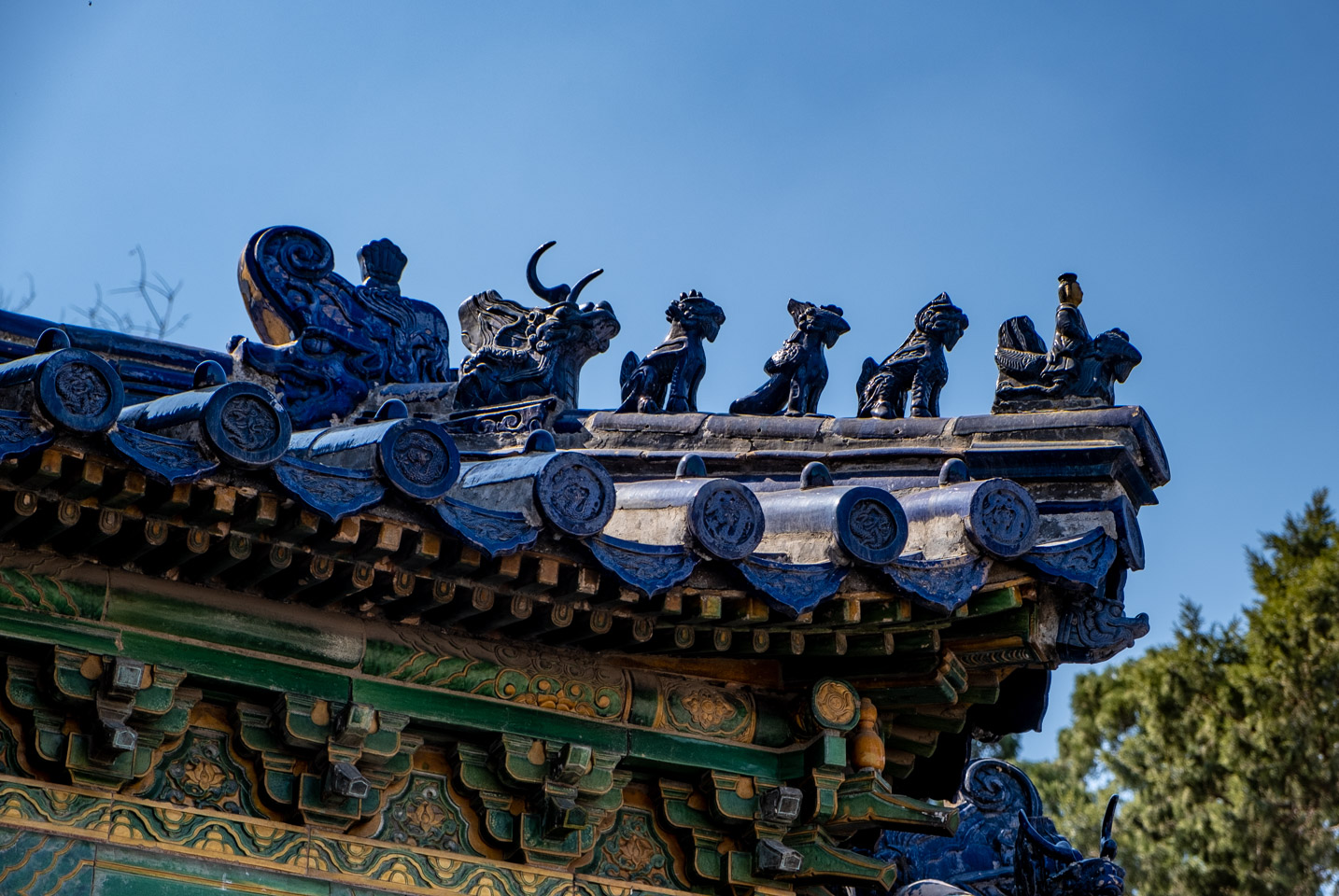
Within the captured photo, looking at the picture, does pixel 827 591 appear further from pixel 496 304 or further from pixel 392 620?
pixel 496 304

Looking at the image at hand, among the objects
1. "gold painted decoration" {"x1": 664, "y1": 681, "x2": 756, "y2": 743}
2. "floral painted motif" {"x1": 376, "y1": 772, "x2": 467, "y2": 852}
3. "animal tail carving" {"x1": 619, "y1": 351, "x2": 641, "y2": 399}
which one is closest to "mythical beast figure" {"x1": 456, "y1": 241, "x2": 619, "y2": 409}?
"animal tail carving" {"x1": 619, "y1": 351, "x2": 641, "y2": 399}

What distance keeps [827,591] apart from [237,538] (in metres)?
2.16

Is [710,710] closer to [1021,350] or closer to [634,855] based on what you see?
[634,855]

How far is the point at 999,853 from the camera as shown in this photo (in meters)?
8.63

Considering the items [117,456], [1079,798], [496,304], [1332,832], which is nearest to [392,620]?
[117,456]

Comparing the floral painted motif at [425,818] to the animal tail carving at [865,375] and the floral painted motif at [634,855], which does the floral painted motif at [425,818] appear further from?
the animal tail carving at [865,375]

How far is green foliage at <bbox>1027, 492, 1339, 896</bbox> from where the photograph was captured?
25.4 meters

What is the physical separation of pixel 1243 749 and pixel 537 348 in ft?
66.8

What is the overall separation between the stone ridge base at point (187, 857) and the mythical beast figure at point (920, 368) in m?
2.80

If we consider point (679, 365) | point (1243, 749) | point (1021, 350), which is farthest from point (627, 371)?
point (1243, 749)

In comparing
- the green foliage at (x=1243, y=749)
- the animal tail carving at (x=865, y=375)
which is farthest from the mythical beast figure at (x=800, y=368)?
the green foliage at (x=1243, y=749)

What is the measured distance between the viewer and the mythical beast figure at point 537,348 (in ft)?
28.2

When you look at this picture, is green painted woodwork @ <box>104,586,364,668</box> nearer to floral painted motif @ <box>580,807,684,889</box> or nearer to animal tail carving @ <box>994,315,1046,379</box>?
floral painted motif @ <box>580,807,684,889</box>

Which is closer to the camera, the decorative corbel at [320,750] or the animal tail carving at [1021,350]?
the decorative corbel at [320,750]
